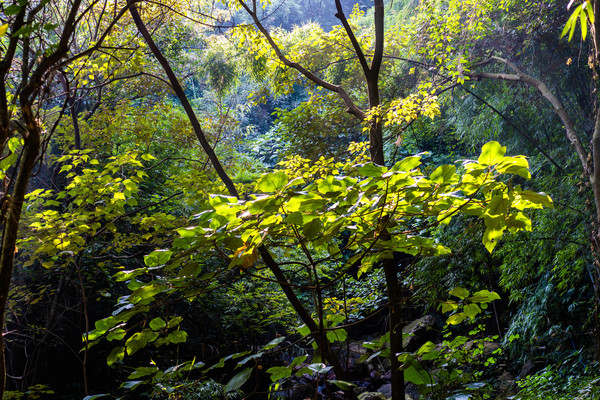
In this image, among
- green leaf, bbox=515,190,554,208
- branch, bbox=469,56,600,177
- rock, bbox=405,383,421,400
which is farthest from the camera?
rock, bbox=405,383,421,400

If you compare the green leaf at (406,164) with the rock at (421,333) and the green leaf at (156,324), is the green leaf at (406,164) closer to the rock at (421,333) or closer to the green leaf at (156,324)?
the green leaf at (156,324)

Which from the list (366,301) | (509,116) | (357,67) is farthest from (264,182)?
(357,67)

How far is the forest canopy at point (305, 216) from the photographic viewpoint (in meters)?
0.89

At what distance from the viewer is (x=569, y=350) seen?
3947 mm

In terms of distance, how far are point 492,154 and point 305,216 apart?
0.32 metres

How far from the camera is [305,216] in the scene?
2.32 ft

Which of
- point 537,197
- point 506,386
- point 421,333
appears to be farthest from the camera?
point 421,333

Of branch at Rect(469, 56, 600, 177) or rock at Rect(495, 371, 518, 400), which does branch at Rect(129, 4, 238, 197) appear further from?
rock at Rect(495, 371, 518, 400)

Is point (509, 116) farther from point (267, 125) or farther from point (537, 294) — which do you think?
point (267, 125)

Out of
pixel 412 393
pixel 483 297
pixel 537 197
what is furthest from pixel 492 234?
pixel 412 393

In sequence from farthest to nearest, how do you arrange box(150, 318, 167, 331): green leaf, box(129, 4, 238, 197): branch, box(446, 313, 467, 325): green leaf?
box(129, 4, 238, 197): branch
box(446, 313, 467, 325): green leaf
box(150, 318, 167, 331): green leaf

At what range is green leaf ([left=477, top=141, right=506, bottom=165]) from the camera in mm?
689

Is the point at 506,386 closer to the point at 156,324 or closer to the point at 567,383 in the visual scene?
the point at 567,383

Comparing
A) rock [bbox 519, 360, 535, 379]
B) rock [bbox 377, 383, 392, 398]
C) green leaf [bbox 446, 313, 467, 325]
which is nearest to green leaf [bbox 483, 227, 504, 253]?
green leaf [bbox 446, 313, 467, 325]
